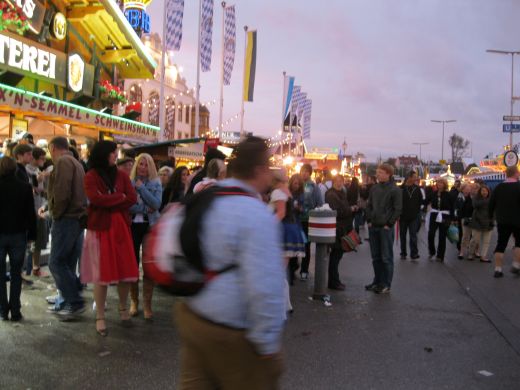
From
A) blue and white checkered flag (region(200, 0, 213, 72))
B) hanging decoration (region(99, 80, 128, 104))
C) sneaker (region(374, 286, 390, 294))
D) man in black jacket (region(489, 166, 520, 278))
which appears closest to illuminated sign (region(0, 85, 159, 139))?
hanging decoration (region(99, 80, 128, 104))

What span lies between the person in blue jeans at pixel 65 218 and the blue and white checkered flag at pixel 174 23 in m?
14.6

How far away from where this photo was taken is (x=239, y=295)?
6.81 ft

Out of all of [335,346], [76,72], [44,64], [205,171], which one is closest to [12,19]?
[44,64]

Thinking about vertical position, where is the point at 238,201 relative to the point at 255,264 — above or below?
above

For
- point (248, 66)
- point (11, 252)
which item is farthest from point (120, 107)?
point (11, 252)

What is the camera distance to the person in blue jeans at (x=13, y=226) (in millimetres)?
5426

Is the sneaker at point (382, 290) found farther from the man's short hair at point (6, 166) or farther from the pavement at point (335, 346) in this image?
the man's short hair at point (6, 166)

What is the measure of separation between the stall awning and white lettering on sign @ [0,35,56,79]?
2.73 m

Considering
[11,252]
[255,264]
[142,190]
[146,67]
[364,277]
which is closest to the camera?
[255,264]

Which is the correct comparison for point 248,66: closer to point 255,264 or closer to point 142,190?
point 142,190

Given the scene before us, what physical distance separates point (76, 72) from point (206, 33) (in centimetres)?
729

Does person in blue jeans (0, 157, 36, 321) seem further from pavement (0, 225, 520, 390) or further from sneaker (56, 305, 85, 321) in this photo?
sneaker (56, 305, 85, 321)

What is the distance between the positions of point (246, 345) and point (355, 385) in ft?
7.99

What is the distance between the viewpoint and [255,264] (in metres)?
2.03
